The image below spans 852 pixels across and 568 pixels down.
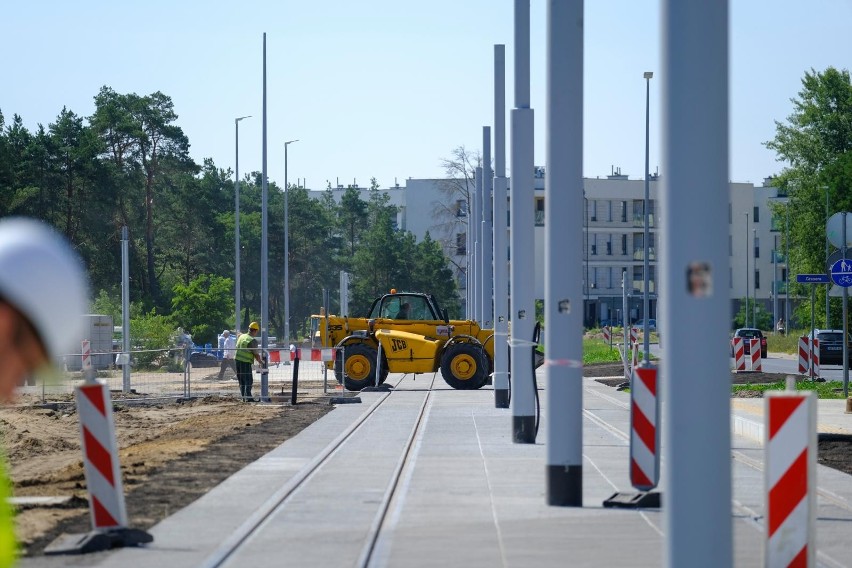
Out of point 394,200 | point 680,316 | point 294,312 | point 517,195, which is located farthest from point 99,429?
point 394,200

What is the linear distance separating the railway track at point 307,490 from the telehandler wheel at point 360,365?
1198 centimetres

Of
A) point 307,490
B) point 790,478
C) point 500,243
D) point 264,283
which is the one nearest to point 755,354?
point 264,283

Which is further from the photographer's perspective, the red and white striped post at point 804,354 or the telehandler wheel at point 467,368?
the red and white striped post at point 804,354

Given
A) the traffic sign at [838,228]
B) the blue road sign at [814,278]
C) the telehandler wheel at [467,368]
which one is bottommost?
the telehandler wheel at [467,368]

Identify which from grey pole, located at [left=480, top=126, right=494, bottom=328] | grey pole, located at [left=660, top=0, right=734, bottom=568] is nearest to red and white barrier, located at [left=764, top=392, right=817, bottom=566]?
grey pole, located at [left=660, top=0, right=734, bottom=568]

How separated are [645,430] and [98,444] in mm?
5100

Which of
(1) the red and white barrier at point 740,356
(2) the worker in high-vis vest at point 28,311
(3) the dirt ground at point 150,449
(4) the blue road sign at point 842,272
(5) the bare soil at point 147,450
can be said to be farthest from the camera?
(1) the red and white barrier at point 740,356

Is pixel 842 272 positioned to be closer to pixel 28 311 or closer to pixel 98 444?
pixel 98 444

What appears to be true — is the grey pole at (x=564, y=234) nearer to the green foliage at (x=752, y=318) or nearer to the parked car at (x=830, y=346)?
the parked car at (x=830, y=346)

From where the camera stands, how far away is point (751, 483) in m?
14.6

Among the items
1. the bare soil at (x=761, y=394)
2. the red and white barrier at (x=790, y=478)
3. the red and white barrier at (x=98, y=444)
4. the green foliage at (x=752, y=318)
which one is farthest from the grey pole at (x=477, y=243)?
the green foliage at (x=752, y=318)

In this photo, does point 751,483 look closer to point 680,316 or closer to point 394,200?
point 680,316

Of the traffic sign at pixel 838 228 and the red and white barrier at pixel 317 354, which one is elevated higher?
the traffic sign at pixel 838 228

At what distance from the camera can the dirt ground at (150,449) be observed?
1245 centimetres
